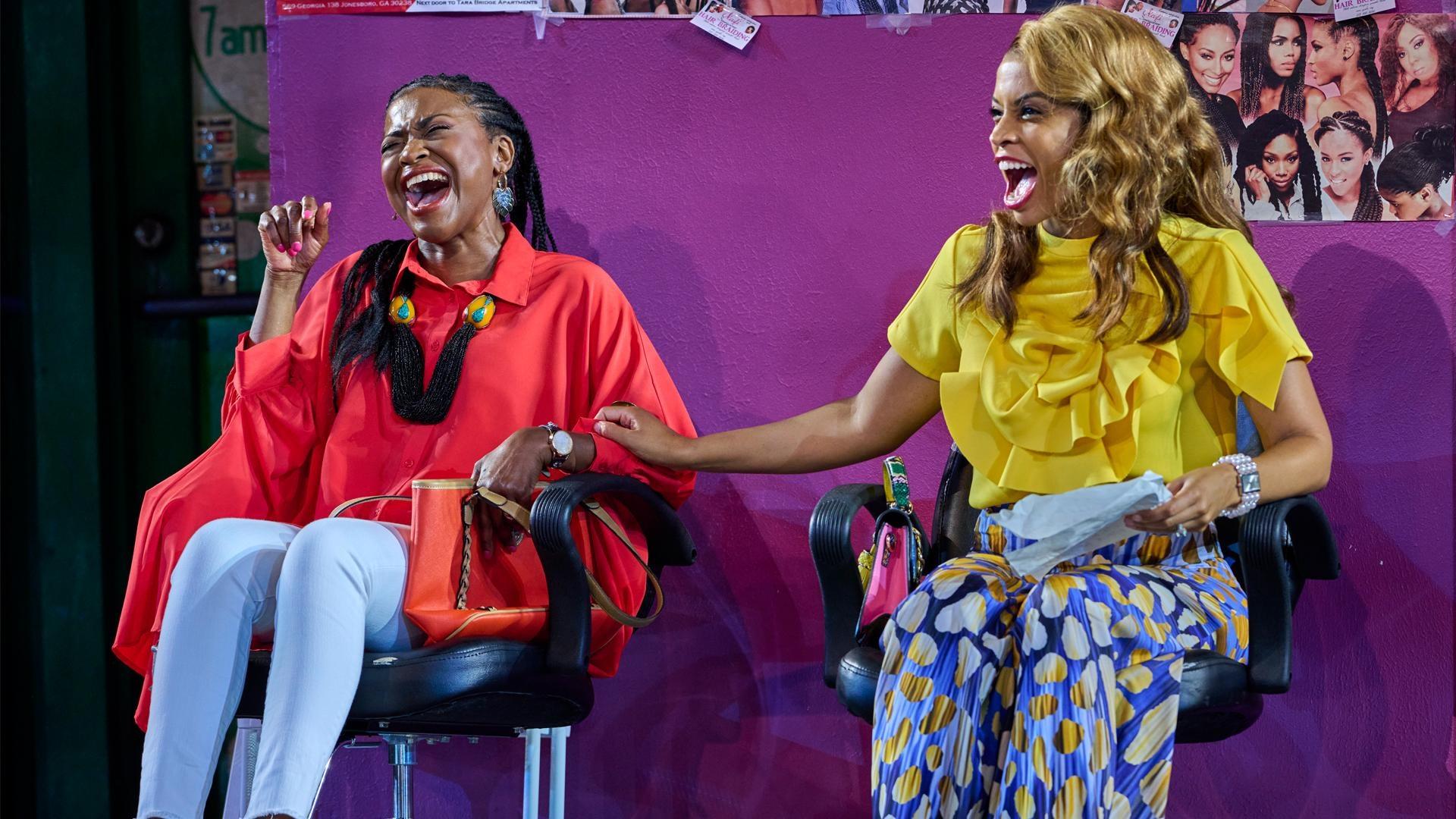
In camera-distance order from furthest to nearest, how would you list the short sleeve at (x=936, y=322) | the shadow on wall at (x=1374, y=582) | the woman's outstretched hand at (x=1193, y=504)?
the shadow on wall at (x=1374, y=582) < the short sleeve at (x=936, y=322) < the woman's outstretched hand at (x=1193, y=504)

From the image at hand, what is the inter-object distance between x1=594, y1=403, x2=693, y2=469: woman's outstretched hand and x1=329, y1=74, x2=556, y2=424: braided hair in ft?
1.00

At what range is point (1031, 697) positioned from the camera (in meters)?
1.96

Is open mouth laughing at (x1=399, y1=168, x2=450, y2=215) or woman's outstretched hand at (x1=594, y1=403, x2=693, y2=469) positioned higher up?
open mouth laughing at (x1=399, y1=168, x2=450, y2=215)

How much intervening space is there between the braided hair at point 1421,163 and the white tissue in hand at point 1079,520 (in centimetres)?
127

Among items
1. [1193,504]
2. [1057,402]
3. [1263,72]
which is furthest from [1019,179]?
[1263,72]

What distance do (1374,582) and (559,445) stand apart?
5.52 ft

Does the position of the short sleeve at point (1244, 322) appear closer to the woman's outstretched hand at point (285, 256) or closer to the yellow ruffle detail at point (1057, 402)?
the yellow ruffle detail at point (1057, 402)

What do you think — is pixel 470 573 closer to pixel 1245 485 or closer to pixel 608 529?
pixel 608 529

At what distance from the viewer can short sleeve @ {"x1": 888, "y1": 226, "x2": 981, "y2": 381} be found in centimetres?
250

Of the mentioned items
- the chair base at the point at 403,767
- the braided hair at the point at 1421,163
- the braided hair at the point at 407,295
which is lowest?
the chair base at the point at 403,767

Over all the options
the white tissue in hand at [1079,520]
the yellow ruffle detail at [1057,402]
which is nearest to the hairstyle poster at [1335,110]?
the yellow ruffle detail at [1057,402]

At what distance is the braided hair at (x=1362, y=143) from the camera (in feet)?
9.68

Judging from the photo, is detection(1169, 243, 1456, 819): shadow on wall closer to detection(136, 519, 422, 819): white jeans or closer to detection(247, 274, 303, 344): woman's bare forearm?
detection(136, 519, 422, 819): white jeans

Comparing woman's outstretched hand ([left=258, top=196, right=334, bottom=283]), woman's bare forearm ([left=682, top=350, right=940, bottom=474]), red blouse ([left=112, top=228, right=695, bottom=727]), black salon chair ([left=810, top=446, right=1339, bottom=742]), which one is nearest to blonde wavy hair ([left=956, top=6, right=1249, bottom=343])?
woman's bare forearm ([left=682, top=350, right=940, bottom=474])
